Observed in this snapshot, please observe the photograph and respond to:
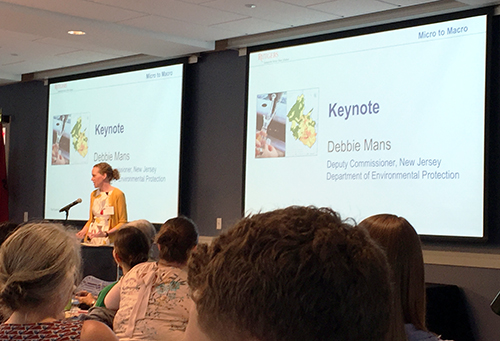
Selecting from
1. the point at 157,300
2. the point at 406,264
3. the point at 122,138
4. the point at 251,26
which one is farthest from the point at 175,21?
the point at 406,264

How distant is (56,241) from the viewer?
1.78m

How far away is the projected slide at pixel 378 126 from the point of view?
479cm

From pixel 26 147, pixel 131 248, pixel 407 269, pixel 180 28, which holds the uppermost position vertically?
pixel 180 28

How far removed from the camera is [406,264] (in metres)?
1.65

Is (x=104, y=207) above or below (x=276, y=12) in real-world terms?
below

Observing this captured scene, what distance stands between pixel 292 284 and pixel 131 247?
8.97ft

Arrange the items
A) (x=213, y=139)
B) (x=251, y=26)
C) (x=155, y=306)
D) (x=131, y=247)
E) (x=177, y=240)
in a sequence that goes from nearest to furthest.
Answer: (x=155, y=306)
(x=177, y=240)
(x=131, y=247)
(x=251, y=26)
(x=213, y=139)

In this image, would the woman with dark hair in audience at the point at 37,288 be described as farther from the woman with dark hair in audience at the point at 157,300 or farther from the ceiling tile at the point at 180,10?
the ceiling tile at the point at 180,10

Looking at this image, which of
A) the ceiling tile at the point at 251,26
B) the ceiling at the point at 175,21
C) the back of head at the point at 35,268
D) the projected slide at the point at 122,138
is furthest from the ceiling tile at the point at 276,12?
the back of head at the point at 35,268

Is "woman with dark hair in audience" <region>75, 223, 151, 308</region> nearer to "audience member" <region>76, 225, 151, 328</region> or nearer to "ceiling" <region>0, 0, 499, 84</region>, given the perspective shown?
"audience member" <region>76, 225, 151, 328</region>

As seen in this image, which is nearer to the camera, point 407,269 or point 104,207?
point 407,269

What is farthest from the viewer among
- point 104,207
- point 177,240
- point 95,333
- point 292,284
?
point 104,207

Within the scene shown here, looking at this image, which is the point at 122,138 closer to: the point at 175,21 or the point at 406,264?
the point at 175,21

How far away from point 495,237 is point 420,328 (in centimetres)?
338
